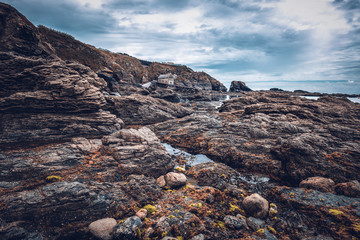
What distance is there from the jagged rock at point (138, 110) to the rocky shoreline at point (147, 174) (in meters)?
4.29

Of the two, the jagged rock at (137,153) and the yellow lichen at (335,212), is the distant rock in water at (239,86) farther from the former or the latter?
the yellow lichen at (335,212)

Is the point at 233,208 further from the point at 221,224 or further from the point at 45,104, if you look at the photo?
the point at 45,104

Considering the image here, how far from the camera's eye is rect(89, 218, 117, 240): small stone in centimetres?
771

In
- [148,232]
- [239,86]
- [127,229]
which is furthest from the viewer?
[239,86]

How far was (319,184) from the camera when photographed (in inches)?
420

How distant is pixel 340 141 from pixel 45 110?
31629 mm

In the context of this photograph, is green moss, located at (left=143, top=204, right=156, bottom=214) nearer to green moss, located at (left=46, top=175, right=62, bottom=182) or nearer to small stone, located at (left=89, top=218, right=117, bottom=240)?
small stone, located at (left=89, top=218, right=117, bottom=240)

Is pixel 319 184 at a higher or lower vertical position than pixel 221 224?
higher

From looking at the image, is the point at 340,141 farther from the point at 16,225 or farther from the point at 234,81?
the point at 234,81

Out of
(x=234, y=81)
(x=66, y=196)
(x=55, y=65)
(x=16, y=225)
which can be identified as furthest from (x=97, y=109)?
(x=234, y=81)

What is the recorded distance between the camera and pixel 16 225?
7.23 m

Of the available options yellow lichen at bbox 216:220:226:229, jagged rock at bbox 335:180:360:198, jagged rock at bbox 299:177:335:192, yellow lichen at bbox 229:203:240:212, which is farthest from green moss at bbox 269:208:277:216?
jagged rock at bbox 335:180:360:198

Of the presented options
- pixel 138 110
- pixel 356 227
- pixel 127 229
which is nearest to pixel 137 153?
pixel 127 229

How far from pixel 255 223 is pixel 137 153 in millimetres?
10331
